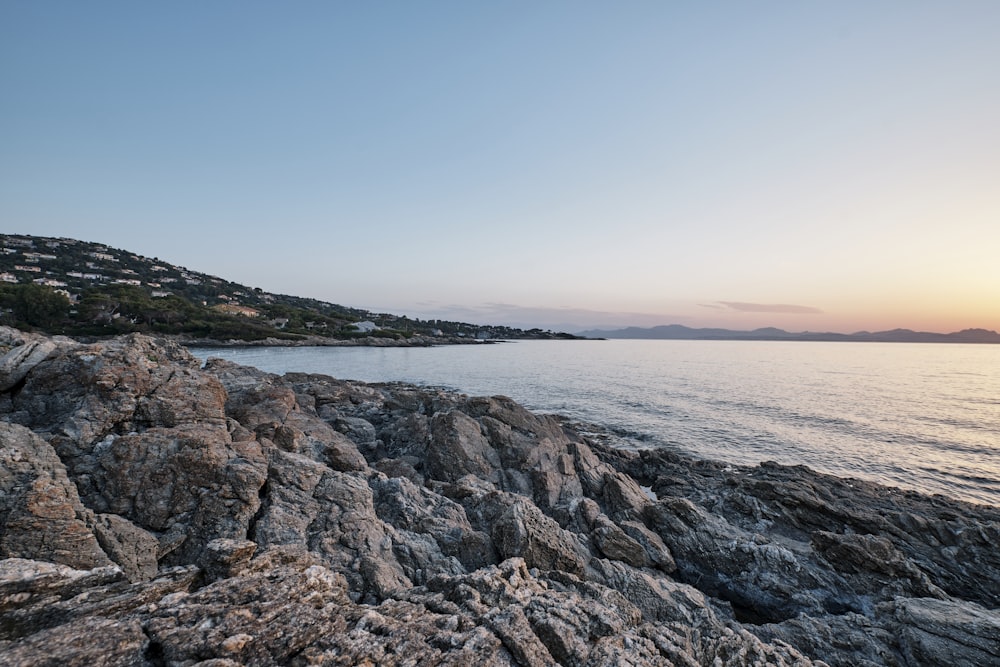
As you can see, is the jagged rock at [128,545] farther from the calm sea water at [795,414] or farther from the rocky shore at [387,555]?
the calm sea water at [795,414]

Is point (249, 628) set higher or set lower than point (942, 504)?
higher

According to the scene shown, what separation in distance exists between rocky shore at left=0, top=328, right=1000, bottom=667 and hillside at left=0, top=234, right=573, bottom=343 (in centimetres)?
9434

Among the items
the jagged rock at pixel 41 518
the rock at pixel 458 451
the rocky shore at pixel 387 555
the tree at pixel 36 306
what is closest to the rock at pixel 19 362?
the rocky shore at pixel 387 555

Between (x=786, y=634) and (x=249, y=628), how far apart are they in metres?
10.5

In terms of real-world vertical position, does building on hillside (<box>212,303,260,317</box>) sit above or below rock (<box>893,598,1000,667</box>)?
above

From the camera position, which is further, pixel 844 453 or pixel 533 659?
pixel 844 453

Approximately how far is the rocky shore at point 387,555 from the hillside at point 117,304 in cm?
9434

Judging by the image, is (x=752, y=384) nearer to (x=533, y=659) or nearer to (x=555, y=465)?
(x=555, y=465)

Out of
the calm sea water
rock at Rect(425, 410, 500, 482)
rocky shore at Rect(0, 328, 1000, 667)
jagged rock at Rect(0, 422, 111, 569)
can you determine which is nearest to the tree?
the calm sea water

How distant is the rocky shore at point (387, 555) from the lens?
506 cm

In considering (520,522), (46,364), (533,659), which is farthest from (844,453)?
(46,364)

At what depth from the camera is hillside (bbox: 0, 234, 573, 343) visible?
266 feet

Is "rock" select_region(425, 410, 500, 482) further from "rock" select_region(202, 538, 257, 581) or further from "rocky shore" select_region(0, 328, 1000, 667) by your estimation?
"rock" select_region(202, 538, 257, 581)

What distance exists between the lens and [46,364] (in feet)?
36.6
